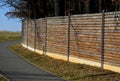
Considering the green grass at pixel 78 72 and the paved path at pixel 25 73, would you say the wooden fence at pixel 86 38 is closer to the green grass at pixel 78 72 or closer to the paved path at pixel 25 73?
the green grass at pixel 78 72

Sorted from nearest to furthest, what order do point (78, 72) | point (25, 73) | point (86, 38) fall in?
point (78, 72) < point (25, 73) < point (86, 38)

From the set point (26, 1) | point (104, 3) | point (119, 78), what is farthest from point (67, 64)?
point (26, 1)

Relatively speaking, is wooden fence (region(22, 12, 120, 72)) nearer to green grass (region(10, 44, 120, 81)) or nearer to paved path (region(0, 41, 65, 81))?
green grass (region(10, 44, 120, 81))

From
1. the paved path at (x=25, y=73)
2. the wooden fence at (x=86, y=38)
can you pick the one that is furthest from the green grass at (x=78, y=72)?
the paved path at (x=25, y=73)

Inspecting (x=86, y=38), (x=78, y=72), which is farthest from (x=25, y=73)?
(x=86, y=38)

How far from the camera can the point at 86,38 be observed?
61.9 ft

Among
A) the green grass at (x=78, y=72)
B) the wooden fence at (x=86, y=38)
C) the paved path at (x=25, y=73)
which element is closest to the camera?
the green grass at (x=78, y=72)

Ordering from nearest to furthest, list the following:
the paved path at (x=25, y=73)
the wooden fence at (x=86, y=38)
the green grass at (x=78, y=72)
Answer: the green grass at (x=78, y=72), the paved path at (x=25, y=73), the wooden fence at (x=86, y=38)

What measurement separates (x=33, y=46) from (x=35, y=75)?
13984mm

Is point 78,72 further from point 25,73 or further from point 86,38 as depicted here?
point 86,38

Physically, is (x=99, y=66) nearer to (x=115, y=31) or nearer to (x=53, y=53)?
(x=115, y=31)

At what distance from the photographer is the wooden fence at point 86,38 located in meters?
16.4

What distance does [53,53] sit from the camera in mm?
24078

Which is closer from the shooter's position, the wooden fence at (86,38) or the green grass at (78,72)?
the green grass at (78,72)
